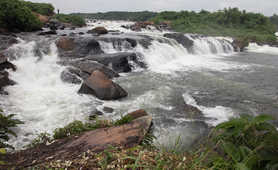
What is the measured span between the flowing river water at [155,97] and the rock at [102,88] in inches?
11.6

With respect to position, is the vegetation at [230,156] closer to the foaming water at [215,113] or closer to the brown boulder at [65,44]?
the foaming water at [215,113]

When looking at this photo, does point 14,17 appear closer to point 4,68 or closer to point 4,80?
point 4,68

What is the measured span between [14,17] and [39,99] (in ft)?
51.5

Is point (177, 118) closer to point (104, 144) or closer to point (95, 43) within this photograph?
point (104, 144)

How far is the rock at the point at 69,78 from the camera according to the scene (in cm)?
1001

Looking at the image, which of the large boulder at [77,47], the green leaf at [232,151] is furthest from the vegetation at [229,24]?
the green leaf at [232,151]

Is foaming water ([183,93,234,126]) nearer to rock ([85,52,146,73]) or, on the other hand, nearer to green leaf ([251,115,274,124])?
green leaf ([251,115,274,124])

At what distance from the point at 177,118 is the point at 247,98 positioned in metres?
3.83

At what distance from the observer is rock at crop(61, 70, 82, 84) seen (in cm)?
1001

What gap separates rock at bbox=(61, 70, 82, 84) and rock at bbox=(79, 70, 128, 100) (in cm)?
160

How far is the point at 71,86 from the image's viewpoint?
9.61 metres

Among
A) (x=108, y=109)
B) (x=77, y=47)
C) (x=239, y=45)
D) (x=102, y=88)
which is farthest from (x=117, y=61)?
(x=239, y=45)

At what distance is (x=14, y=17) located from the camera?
19.2m

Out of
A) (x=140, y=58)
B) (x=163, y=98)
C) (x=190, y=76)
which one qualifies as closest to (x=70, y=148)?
(x=163, y=98)
